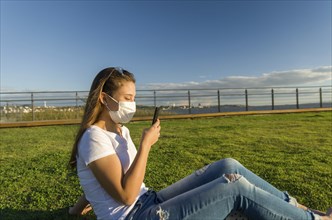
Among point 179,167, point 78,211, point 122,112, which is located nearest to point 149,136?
point 122,112

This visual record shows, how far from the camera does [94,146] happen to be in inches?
81.4

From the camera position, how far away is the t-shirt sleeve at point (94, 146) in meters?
2.05

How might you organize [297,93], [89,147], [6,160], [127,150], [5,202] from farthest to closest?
1. [297,93]
2. [6,160]
3. [5,202]
4. [127,150]
5. [89,147]

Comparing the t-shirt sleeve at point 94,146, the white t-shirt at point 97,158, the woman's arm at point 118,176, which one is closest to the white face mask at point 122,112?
the white t-shirt at point 97,158

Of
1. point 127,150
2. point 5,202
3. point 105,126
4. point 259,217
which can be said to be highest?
point 105,126

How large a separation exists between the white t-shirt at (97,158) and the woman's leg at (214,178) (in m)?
0.49

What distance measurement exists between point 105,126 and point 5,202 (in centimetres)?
216

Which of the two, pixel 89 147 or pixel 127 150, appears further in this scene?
pixel 127 150

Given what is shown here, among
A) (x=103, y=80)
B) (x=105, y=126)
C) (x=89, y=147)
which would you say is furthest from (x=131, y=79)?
(x=89, y=147)

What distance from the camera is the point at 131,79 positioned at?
7.89 feet

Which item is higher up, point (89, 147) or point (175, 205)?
point (89, 147)

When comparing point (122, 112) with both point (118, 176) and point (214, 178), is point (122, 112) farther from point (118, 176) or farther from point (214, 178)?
point (214, 178)

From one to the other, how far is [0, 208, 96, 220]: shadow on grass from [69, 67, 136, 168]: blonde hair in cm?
117

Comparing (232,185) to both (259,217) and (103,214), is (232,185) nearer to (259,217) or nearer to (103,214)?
(259,217)
